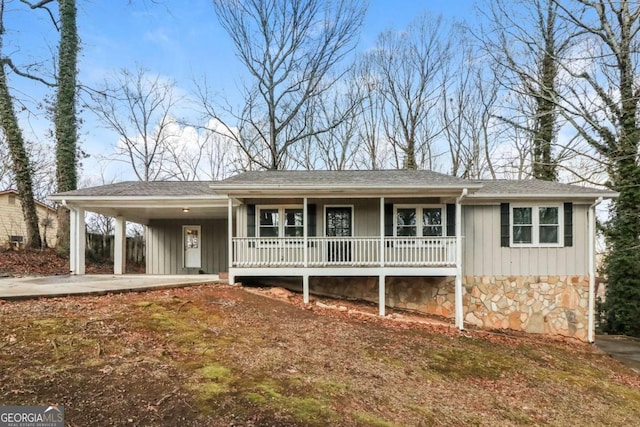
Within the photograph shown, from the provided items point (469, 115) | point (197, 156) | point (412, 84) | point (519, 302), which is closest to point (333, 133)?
point (412, 84)

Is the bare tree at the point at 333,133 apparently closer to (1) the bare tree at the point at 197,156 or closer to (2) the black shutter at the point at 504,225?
(1) the bare tree at the point at 197,156

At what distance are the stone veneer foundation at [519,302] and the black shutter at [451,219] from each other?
55.2 inches

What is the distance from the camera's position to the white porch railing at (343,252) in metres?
9.94

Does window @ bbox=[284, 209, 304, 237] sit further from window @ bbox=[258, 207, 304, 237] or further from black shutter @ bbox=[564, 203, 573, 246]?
black shutter @ bbox=[564, 203, 573, 246]

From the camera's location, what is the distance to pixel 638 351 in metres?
10.5

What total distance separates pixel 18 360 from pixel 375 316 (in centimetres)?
716

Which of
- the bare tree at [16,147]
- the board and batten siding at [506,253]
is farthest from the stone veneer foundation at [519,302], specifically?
the bare tree at [16,147]

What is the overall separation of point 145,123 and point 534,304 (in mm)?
25783

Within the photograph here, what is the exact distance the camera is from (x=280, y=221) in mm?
11203

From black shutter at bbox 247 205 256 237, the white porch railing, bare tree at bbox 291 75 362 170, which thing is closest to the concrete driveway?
the white porch railing

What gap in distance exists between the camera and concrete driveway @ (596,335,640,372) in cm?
925

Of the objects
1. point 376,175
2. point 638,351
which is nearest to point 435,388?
point 376,175

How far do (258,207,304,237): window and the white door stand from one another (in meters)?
4.58

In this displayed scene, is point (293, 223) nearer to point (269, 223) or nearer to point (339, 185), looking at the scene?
point (269, 223)
